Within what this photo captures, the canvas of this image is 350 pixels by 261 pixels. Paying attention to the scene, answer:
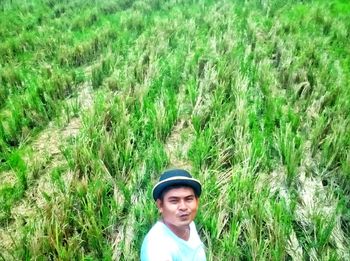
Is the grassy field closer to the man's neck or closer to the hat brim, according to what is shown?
the man's neck

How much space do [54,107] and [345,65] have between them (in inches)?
150

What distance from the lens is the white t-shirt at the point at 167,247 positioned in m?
2.17

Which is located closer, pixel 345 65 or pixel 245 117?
pixel 245 117

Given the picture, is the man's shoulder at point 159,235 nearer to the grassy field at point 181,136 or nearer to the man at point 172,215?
the man at point 172,215

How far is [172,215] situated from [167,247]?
159 mm

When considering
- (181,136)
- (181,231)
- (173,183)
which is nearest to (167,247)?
(181,231)

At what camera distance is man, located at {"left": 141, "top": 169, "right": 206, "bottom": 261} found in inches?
86.5

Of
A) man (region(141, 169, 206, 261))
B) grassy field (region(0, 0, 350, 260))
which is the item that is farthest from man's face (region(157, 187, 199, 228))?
grassy field (region(0, 0, 350, 260))

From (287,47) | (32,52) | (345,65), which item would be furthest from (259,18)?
(32,52)

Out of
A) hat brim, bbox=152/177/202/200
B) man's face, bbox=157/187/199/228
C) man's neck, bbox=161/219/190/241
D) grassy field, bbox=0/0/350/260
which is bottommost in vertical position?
grassy field, bbox=0/0/350/260

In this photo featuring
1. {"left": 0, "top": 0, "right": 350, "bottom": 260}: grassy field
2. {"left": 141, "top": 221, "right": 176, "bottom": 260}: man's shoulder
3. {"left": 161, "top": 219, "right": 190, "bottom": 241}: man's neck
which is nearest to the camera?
{"left": 141, "top": 221, "right": 176, "bottom": 260}: man's shoulder

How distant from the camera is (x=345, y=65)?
5961 millimetres

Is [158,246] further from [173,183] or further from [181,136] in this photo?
[181,136]

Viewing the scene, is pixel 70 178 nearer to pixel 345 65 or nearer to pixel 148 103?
pixel 148 103
